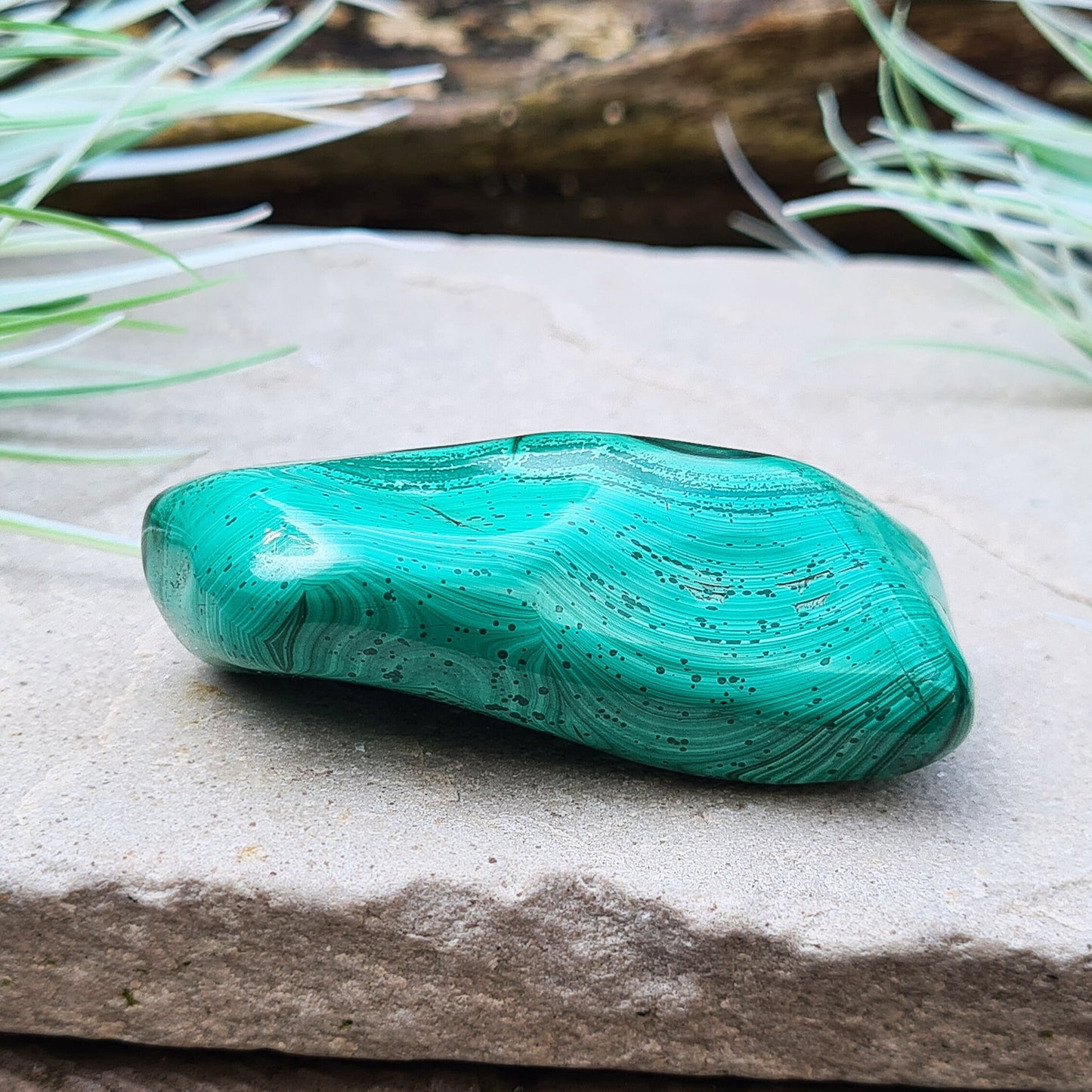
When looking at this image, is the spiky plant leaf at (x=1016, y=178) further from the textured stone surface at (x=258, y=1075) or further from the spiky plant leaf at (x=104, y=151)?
the textured stone surface at (x=258, y=1075)

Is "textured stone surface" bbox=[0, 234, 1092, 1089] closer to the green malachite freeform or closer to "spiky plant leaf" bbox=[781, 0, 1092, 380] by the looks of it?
the green malachite freeform

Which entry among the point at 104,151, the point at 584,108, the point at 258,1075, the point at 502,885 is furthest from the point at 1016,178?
the point at 258,1075

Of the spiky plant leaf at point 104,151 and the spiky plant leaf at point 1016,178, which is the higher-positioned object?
the spiky plant leaf at point 104,151

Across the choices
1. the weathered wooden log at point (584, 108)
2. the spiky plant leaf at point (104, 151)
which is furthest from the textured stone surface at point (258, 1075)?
the weathered wooden log at point (584, 108)

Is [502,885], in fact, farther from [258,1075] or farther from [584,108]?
[584,108]

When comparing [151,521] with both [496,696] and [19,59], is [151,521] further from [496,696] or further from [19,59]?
[19,59]

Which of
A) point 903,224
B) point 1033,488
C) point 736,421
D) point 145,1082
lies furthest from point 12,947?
point 903,224
